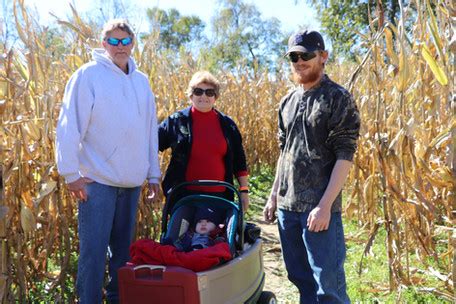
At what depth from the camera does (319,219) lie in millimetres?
2359

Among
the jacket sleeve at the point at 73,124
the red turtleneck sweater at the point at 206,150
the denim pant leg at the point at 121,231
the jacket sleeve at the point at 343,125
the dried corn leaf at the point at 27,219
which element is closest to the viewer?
the jacket sleeve at the point at 343,125

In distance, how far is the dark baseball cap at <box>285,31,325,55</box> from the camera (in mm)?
2408

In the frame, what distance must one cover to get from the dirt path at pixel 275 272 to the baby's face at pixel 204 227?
1.07 m

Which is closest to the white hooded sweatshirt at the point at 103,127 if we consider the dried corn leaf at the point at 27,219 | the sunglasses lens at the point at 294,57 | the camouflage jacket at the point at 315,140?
the dried corn leaf at the point at 27,219

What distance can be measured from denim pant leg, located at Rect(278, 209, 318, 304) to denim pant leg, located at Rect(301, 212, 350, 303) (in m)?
0.18

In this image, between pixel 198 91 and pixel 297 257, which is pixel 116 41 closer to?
pixel 198 91

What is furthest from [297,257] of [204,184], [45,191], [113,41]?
[113,41]

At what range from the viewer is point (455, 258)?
231 centimetres

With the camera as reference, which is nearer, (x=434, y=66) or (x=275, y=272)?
(x=434, y=66)

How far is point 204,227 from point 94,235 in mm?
667

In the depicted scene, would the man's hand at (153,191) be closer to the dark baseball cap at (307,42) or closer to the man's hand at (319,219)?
the man's hand at (319,219)

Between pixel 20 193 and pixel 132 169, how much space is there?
29.4 inches

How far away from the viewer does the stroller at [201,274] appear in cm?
235

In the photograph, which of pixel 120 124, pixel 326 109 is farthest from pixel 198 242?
pixel 326 109
